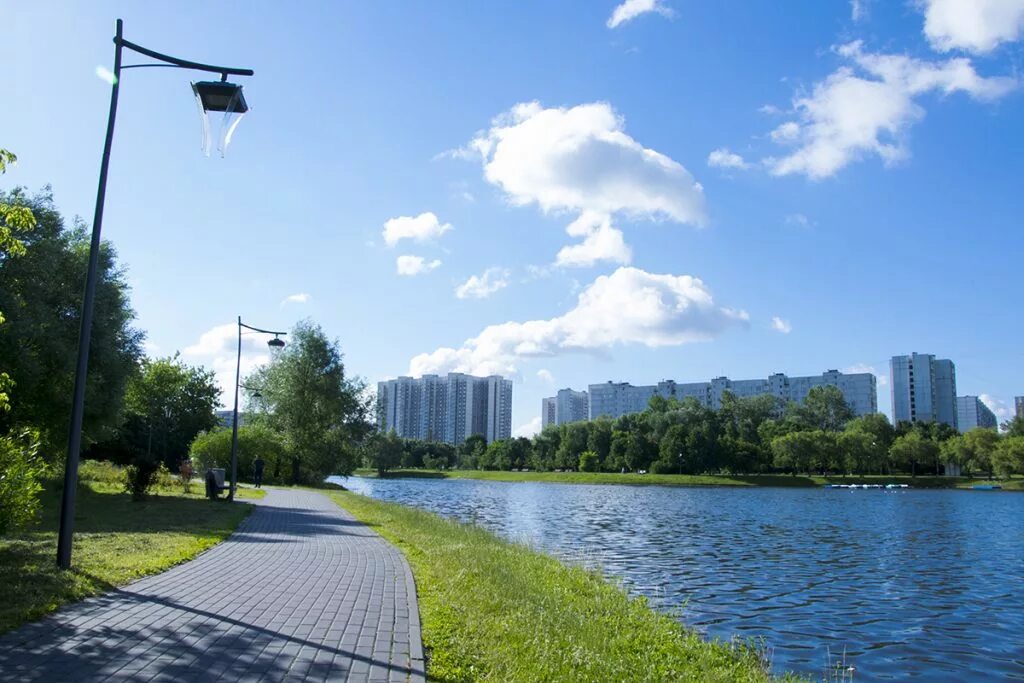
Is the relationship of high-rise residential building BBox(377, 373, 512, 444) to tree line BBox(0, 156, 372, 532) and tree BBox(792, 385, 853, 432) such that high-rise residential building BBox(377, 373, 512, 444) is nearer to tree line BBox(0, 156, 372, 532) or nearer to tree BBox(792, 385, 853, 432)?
tree BBox(792, 385, 853, 432)

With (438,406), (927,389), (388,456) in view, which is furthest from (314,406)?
(927,389)

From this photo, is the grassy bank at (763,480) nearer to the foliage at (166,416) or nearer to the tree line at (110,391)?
the tree line at (110,391)

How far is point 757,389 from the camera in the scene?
185125 millimetres

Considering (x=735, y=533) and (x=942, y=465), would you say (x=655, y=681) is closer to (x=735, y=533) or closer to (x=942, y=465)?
(x=735, y=533)

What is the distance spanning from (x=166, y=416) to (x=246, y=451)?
38.4 feet

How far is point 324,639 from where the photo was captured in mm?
6730

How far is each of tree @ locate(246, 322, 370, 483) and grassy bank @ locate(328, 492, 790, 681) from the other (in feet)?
143

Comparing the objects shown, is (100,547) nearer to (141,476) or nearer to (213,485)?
(141,476)

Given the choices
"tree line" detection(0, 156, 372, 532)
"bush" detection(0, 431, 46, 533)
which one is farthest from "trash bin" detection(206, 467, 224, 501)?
"bush" detection(0, 431, 46, 533)

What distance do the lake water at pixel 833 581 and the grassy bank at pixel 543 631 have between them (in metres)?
2.25

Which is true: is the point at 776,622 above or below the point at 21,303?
below

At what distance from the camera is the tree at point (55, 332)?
20.7m

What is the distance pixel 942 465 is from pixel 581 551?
104m

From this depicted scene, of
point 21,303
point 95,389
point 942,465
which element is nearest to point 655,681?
point 21,303
